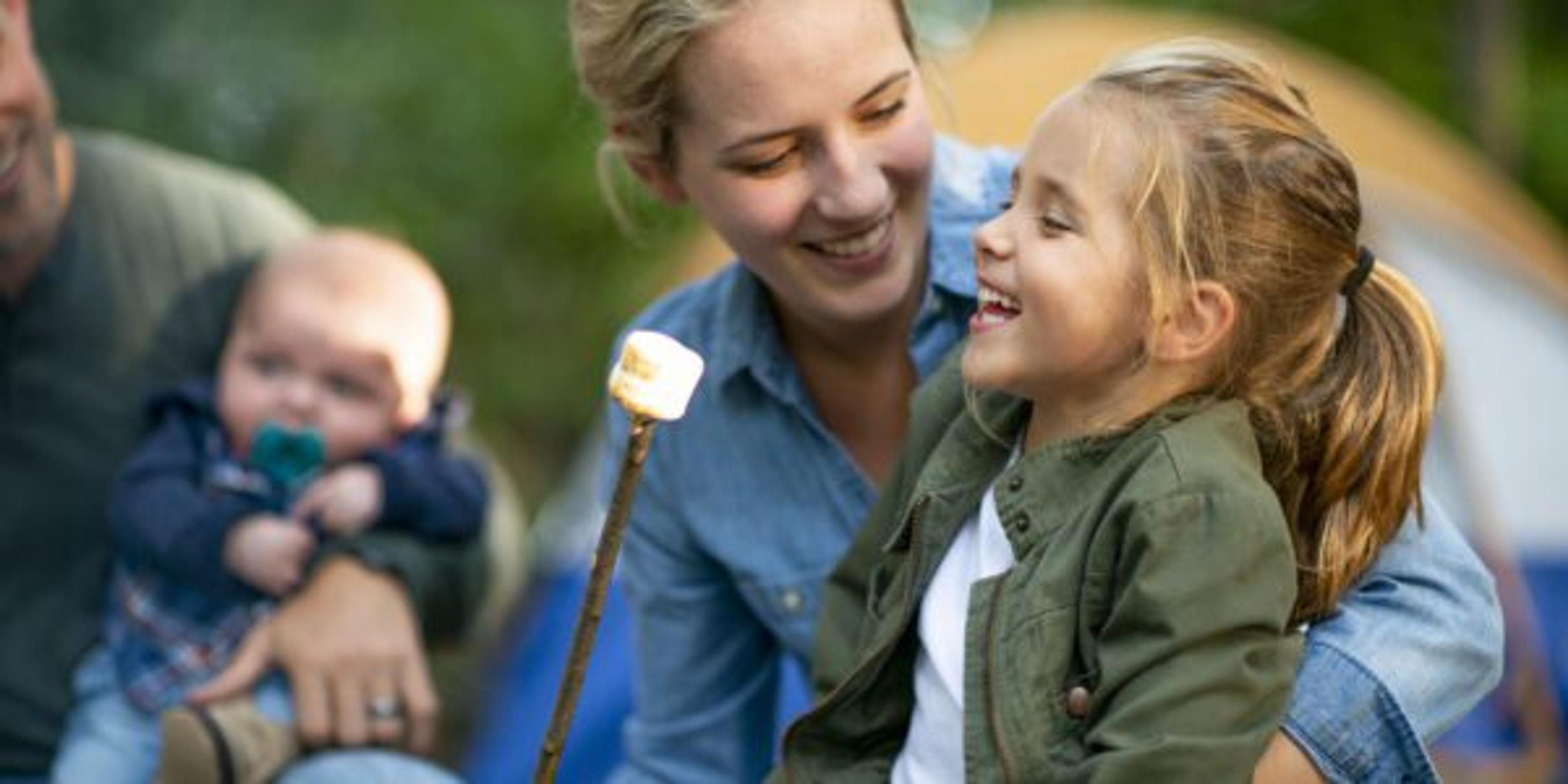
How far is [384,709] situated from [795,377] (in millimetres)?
579

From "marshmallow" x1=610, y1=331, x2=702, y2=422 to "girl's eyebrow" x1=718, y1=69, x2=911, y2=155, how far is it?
51 centimetres

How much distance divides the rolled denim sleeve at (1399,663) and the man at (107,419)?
97cm

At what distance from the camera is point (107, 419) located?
2494 millimetres

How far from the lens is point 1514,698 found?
3.84 meters

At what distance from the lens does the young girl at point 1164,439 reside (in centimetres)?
149

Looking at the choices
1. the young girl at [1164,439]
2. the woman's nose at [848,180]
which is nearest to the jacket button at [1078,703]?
the young girl at [1164,439]

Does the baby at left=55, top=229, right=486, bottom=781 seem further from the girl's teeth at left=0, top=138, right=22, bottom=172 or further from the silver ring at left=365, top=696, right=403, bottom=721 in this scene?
the girl's teeth at left=0, top=138, right=22, bottom=172

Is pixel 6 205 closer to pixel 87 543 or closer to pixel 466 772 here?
pixel 87 543

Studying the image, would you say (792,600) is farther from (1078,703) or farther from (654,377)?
(654,377)

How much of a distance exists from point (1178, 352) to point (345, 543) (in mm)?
1088

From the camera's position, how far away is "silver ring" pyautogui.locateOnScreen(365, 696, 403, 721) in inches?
88.8

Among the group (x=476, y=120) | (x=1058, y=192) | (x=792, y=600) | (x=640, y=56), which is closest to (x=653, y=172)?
(x=640, y=56)

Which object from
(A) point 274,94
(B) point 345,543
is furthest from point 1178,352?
(A) point 274,94

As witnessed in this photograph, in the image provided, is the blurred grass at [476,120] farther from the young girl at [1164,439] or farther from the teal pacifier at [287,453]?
the young girl at [1164,439]
